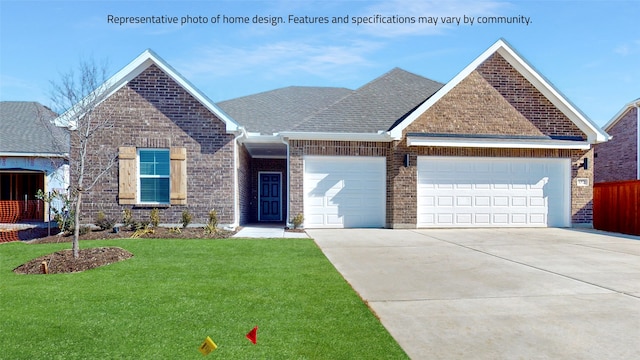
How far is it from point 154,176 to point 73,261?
577 cm

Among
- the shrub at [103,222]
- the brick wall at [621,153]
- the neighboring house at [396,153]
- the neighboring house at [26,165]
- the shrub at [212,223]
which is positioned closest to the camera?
the shrub at [212,223]

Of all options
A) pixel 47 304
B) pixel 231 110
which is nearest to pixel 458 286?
pixel 47 304

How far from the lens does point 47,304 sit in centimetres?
555

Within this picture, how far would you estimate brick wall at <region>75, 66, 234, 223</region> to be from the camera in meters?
13.4

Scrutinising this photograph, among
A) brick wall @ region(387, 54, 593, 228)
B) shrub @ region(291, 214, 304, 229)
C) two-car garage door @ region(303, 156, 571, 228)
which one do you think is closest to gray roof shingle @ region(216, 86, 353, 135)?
two-car garage door @ region(303, 156, 571, 228)

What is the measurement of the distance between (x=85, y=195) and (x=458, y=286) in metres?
11.2

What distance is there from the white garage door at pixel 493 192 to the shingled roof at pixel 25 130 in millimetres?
13286

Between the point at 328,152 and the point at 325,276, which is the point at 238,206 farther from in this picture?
the point at 325,276

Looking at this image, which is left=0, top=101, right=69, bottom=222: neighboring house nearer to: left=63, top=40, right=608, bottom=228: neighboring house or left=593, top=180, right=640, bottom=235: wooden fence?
left=63, top=40, right=608, bottom=228: neighboring house

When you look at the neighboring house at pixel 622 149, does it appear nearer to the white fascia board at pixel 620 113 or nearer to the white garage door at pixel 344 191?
the white fascia board at pixel 620 113

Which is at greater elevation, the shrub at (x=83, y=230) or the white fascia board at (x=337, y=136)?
the white fascia board at (x=337, y=136)

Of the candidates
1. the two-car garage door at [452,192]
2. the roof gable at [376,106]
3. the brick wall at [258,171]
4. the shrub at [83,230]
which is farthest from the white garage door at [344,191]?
the shrub at [83,230]

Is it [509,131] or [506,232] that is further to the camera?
[509,131]

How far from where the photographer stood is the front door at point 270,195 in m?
19.5
